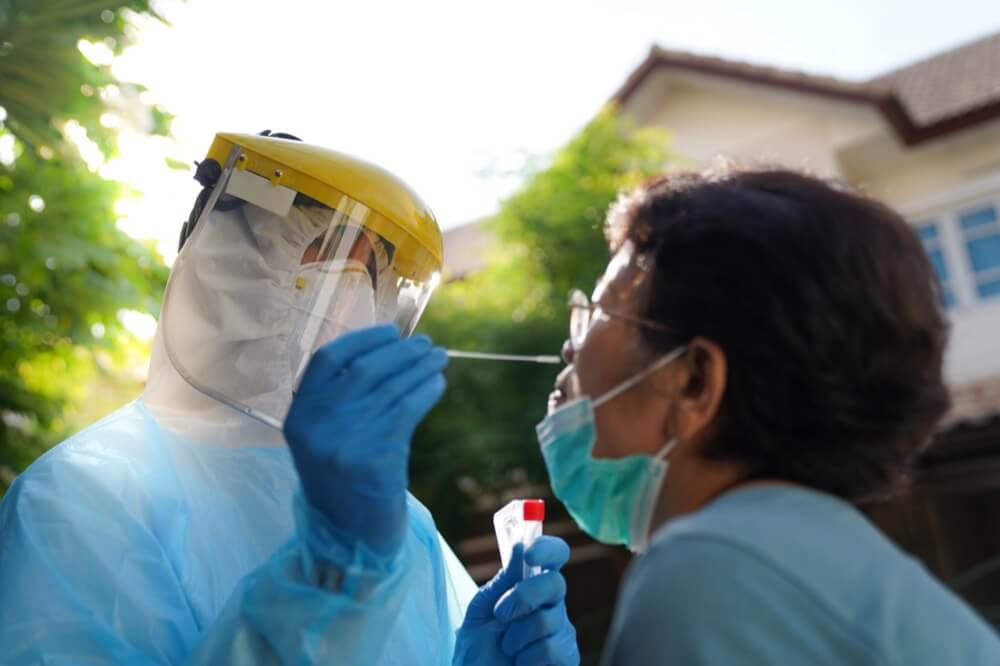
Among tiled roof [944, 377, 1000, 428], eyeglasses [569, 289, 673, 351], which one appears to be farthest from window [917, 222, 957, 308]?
eyeglasses [569, 289, 673, 351]

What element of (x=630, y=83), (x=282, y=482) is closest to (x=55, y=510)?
(x=282, y=482)

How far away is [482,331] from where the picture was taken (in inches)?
330

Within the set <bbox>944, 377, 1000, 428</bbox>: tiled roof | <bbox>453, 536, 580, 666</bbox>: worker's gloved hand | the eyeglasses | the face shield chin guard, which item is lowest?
<bbox>944, 377, 1000, 428</bbox>: tiled roof

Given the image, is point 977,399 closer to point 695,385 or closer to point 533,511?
point 533,511

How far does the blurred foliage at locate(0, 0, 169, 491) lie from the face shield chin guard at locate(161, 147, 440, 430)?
142 centimetres

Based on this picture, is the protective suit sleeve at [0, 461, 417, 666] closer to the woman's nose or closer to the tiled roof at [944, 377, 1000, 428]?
the woman's nose

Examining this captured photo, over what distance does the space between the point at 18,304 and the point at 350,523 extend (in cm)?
322

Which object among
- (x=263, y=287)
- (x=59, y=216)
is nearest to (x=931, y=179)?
(x=59, y=216)

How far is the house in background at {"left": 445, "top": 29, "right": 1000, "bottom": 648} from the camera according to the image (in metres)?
9.48

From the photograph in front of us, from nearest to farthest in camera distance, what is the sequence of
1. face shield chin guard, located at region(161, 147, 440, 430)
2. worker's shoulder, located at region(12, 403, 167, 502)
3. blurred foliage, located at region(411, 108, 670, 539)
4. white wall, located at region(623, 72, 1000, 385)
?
worker's shoulder, located at region(12, 403, 167, 502) → face shield chin guard, located at region(161, 147, 440, 430) → blurred foliage, located at region(411, 108, 670, 539) → white wall, located at region(623, 72, 1000, 385)

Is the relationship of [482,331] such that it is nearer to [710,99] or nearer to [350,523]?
[710,99]

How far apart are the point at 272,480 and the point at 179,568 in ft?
0.98

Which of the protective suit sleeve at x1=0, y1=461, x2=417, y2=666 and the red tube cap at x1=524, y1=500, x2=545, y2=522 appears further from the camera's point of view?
the red tube cap at x1=524, y1=500, x2=545, y2=522

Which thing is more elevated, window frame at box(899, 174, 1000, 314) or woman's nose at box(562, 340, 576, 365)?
woman's nose at box(562, 340, 576, 365)
